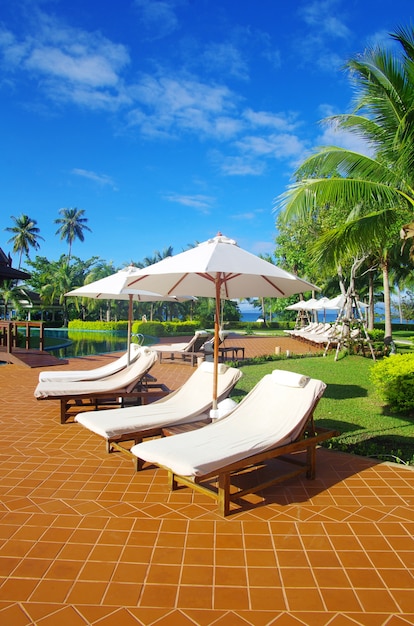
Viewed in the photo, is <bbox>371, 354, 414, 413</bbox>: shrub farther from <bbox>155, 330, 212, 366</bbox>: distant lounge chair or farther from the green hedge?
the green hedge

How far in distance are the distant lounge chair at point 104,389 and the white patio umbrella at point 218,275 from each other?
1.10 m

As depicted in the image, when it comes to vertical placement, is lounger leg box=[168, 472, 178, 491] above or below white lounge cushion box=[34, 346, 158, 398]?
below

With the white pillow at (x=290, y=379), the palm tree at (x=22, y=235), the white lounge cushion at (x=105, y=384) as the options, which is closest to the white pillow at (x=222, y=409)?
the white pillow at (x=290, y=379)

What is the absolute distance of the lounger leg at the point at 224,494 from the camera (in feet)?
10.3

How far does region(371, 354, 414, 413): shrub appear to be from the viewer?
21.5 feet

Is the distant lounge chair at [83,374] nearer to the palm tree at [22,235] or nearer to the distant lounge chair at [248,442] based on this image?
the distant lounge chair at [248,442]

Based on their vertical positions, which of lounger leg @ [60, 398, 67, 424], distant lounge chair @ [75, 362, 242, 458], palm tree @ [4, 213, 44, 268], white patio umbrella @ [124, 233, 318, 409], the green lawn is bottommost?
the green lawn

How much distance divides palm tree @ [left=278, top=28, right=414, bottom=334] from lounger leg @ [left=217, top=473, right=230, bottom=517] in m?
4.95

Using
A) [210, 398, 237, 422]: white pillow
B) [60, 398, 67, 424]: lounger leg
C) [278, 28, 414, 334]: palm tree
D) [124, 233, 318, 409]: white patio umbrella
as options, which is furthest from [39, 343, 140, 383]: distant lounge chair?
[278, 28, 414, 334]: palm tree

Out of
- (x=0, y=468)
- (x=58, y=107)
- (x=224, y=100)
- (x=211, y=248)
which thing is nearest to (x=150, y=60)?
(x=224, y=100)

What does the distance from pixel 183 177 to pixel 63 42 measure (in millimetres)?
14887

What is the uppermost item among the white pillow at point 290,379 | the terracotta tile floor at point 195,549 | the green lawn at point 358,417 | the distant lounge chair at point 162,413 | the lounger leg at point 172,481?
the white pillow at point 290,379

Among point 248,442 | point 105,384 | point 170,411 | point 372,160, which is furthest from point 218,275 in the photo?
point 372,160

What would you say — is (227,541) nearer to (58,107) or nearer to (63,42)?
(63,42)
